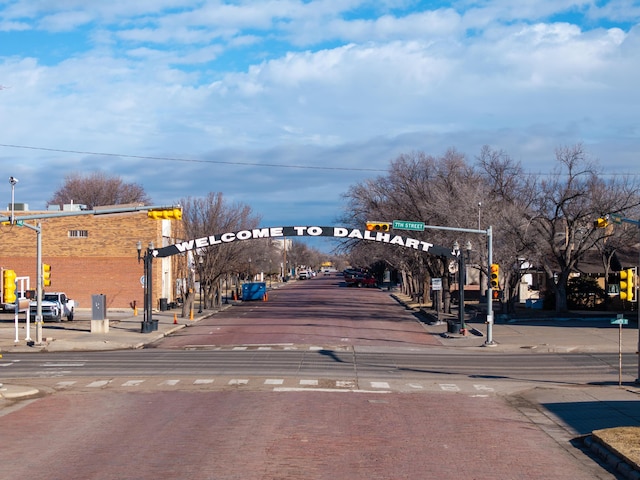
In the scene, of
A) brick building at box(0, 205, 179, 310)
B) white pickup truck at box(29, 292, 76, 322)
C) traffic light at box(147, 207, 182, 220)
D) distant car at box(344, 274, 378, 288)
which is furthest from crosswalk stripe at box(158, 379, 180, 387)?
distant car at box(344, 274, 378, 288)

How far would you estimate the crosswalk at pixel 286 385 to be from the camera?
66.8 ft

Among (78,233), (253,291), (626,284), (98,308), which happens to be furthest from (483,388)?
(253,291)

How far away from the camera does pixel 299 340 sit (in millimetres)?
34969

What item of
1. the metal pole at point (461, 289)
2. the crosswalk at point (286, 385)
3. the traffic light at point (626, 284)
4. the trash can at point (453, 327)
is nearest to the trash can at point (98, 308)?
the trash can at point (453, 327)

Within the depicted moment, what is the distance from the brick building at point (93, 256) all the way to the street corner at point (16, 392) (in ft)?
125

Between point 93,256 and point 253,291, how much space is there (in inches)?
773

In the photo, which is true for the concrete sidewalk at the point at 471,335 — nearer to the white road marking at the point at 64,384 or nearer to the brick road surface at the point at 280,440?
the white road marking at the point at 64,384

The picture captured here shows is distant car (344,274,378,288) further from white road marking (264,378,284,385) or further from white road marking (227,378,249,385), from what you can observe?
white road marking (227,378,249,385)

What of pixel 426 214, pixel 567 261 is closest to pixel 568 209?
pixel 567 261

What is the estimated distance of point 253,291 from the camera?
2928 inches

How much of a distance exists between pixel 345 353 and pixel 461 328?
965 centimetres

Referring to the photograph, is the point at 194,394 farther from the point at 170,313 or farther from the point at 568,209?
the point at 170,313

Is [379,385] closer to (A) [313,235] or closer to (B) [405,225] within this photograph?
(B) [405,225]

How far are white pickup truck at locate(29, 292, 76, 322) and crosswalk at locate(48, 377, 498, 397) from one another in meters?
24.0
